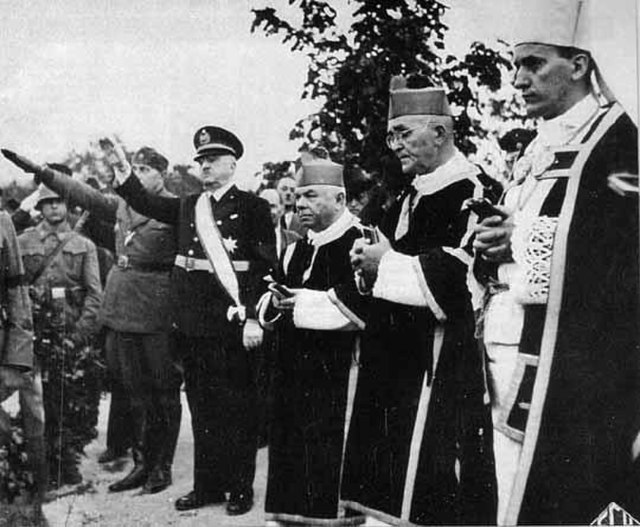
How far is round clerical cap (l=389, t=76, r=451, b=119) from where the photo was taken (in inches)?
148

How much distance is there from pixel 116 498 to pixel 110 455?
17 cm

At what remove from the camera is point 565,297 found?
11.7ft

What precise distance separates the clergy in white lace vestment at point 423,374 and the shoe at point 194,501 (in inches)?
20.3

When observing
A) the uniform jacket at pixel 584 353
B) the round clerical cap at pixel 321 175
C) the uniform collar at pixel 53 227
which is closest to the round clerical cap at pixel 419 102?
the round clerical cap at pixel 321 175

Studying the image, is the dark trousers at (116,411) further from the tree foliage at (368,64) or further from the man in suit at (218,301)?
the tree foliage at (368,64)

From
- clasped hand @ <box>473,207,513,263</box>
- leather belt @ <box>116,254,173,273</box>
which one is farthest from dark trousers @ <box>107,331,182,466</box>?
clasped hand @ <box>473,207,513,263</box>

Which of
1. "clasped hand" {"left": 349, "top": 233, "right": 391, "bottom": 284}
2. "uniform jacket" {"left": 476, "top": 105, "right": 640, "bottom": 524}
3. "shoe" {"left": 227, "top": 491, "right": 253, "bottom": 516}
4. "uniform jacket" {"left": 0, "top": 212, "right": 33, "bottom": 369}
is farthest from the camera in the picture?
"uniform jacket" {"left": 0, "top": 212, "right": 33, "bottom": 369}

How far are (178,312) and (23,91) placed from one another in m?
1.12

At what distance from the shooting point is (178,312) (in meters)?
3.83

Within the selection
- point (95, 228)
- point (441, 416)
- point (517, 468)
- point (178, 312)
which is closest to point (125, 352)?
point (178, 312)

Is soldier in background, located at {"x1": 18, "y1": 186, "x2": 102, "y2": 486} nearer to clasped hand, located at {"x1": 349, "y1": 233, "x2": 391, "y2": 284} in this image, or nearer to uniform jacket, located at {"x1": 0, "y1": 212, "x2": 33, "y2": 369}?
uniform jacket, located at {"x1": 0, "y1": 212, "x2": 33, "y2": 369}

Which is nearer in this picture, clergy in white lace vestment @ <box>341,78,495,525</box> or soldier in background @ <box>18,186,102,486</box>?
clergy in white lace vestment @ <box>341,78,495,525</box>

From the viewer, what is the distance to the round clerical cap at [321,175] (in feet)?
12.5

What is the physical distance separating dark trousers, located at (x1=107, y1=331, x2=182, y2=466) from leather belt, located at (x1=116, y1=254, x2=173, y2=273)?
26 cm
